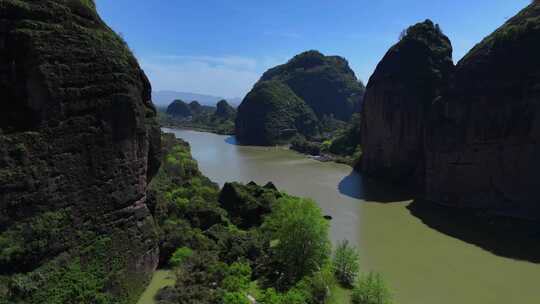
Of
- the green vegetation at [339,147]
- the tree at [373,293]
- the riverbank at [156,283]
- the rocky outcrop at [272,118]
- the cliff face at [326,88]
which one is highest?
the cliff face at [326,88]

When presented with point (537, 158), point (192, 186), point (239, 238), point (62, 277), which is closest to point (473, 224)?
point (537, 158)

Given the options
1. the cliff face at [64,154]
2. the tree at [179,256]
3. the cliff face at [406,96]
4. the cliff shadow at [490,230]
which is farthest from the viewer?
the cliff face at [406,96]

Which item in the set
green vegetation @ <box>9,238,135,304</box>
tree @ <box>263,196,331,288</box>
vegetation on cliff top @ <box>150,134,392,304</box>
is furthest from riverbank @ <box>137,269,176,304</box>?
tree @ <box>263,196,331,288</box>

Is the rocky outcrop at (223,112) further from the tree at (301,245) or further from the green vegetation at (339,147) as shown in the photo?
the tree at (301,245)

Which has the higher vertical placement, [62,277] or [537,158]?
[537,158]

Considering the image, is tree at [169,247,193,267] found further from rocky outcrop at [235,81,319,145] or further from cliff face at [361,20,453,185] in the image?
rocky outcrop at [235,81,319,145]

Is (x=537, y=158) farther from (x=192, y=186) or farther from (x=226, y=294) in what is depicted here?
(x=192, y=186)

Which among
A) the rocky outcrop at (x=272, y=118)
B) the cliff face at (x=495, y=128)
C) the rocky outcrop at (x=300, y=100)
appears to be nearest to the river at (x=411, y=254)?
the cliff face at (x=495, y=128)
